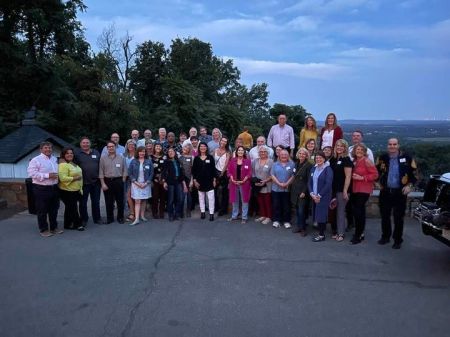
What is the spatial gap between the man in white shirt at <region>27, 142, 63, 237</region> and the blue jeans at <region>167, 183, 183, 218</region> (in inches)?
82.3

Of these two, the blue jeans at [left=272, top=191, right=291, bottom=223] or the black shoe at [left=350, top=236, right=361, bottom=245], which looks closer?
the black shoe at [left=350, top=236, right=361, bottom=245]

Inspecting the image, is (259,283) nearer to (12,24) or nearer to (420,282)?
(420,282)

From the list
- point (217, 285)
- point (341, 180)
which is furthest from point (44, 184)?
point (341, 180)

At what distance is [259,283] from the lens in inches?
197

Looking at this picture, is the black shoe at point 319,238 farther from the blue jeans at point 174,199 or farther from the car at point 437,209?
the blue jeans at point 174,199

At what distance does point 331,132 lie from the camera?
26.6 feet

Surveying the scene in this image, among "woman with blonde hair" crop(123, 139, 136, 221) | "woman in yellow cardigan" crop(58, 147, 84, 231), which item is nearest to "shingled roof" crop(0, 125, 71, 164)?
"woman with blonde hair" crop(123, 139, 136, 221)

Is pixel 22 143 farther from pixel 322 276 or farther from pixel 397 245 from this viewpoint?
pixel 397 245

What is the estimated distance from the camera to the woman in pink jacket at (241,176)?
7894 mm

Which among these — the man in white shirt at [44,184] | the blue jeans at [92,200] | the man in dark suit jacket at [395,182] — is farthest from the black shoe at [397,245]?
the man in white shirt at [44,184]

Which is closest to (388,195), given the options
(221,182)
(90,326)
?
(221,182)

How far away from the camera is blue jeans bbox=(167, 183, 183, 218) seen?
Answer: 800 cm

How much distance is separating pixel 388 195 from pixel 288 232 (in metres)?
1.86

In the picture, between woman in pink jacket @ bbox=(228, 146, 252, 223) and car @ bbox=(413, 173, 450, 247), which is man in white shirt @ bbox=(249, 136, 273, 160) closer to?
woman in pink jacket @ bbox=(228, 146, 252, 223)
